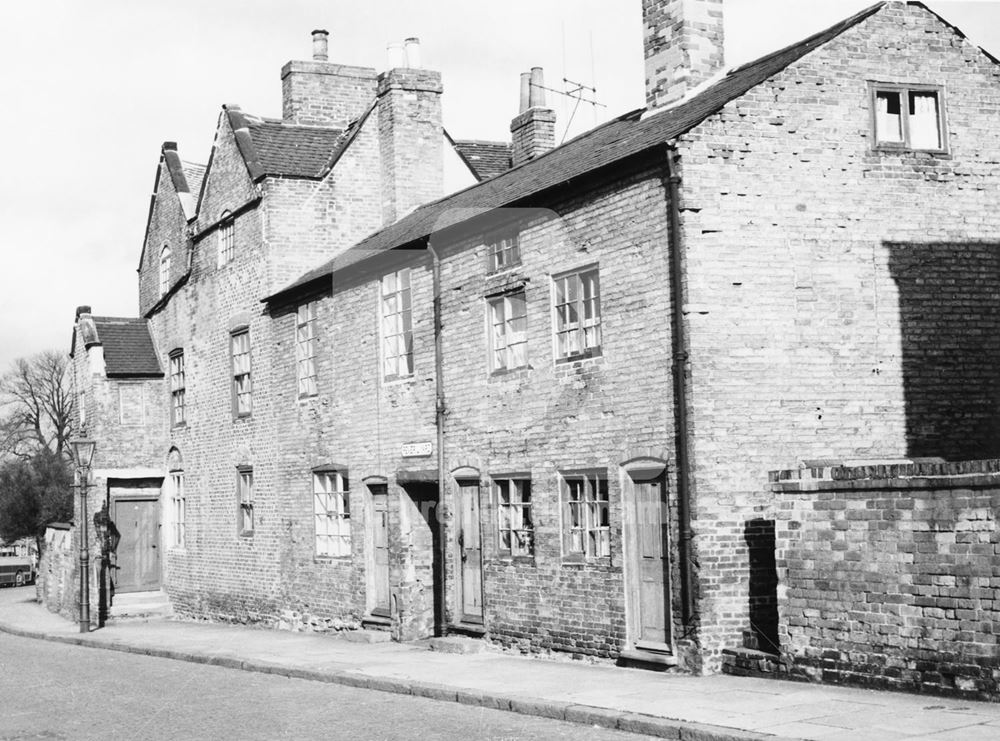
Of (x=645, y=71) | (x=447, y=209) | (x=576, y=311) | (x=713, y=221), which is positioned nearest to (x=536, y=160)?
(x=447, y=209)

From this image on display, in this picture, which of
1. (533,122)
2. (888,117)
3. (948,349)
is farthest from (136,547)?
(888,117)

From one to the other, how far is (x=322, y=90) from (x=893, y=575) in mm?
19751

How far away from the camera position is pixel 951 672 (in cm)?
1110

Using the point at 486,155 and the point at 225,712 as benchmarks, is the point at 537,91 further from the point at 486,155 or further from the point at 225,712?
the point at 225,712

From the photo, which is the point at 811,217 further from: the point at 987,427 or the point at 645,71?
the point at 645,71

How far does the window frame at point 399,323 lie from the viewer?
2000cm

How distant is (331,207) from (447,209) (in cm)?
538

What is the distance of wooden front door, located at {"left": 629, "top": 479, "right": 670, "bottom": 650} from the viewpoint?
569 inches

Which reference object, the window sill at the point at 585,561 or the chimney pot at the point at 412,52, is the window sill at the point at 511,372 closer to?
the window sill at the point at 585,561

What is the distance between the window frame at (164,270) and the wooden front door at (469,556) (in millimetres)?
14787

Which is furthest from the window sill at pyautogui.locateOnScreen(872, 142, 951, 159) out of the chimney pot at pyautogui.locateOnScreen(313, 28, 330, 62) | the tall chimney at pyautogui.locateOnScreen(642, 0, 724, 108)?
the chimney pot at pyautogui.locateOnScreen(313, 28, 330, 62)

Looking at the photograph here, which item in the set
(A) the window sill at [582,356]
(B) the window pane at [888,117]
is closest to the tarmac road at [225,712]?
(A) the window sill at [582,356]

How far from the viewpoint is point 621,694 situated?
12.6m

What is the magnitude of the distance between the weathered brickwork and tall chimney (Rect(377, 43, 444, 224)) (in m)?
11.4
